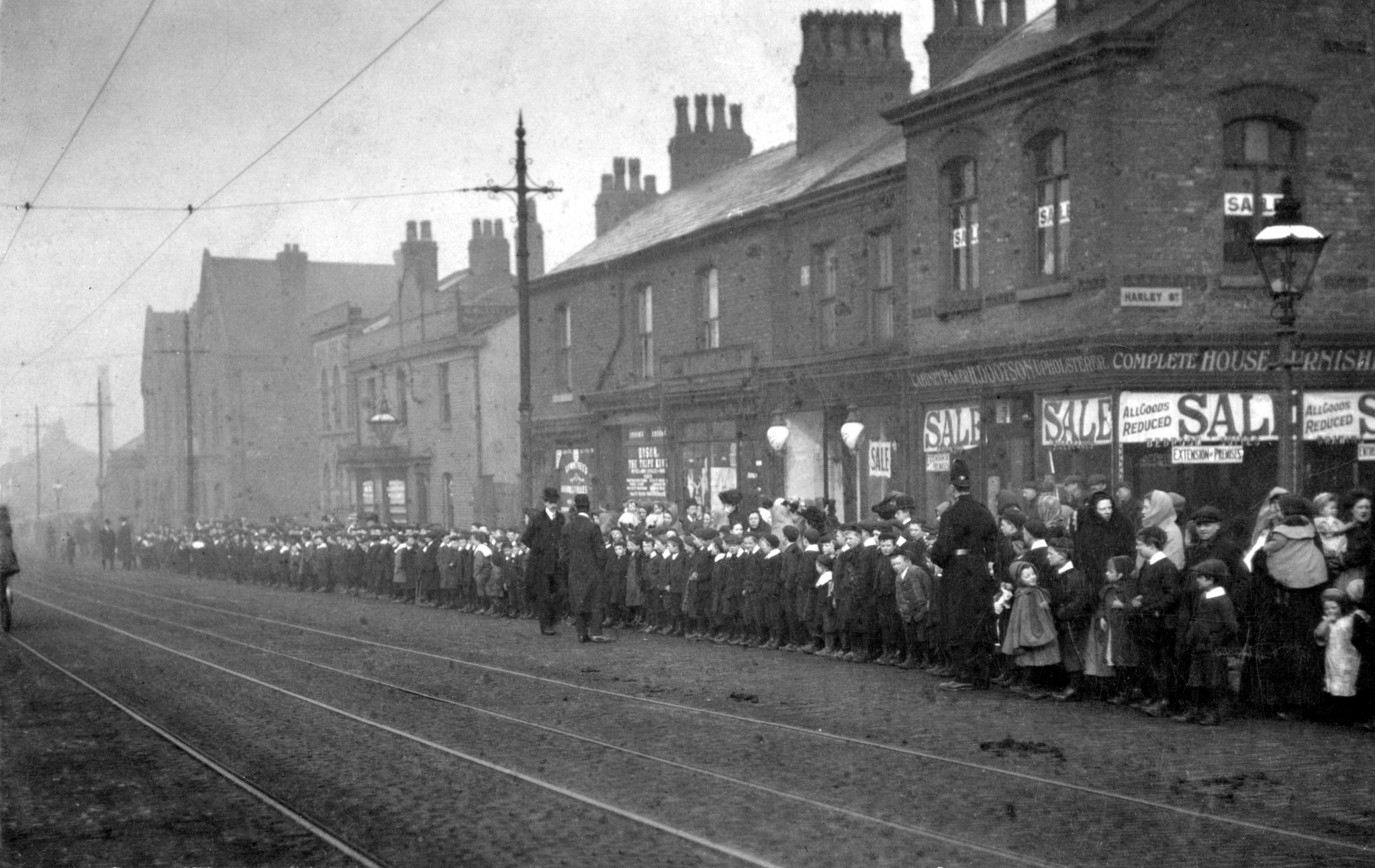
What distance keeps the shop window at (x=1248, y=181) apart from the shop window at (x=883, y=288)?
262 inches

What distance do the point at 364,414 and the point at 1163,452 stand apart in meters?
37.4

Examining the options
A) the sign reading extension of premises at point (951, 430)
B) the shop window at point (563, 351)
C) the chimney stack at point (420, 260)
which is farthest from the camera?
the chimney stack at point (420, 260)

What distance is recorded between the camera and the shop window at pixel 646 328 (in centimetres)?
3356

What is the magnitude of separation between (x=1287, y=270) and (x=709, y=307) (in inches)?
768

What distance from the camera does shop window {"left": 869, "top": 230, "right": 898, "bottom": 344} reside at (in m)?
25.3

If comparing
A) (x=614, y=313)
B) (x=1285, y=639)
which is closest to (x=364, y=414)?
(x=614, y=313)

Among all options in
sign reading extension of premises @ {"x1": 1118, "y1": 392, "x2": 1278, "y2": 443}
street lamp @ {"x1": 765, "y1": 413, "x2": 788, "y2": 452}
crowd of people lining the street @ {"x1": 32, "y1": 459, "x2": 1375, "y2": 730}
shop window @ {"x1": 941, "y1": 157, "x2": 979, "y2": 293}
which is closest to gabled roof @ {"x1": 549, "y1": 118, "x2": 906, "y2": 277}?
shop window @ {"x1": 941, "y1": 157, "x2": 979, "y2": 293}

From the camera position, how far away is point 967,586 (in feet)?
42.7

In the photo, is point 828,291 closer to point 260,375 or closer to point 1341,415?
point 1341,415

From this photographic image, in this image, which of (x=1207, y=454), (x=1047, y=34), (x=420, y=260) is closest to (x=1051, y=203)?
(x=1047, y=34)

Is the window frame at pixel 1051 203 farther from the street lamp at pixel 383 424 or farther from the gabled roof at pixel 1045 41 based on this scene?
the street lamp at pixel 383 424

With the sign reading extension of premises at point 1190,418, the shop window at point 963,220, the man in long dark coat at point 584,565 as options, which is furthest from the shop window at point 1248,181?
the man in long dark coat at point 584,565

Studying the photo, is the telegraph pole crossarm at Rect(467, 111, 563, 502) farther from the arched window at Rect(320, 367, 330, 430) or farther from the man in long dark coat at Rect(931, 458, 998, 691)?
the arched window at Rect(320, 367, 330, 430)

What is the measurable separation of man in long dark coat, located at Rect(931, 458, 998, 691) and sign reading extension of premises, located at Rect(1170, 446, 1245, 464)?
6.89 m
